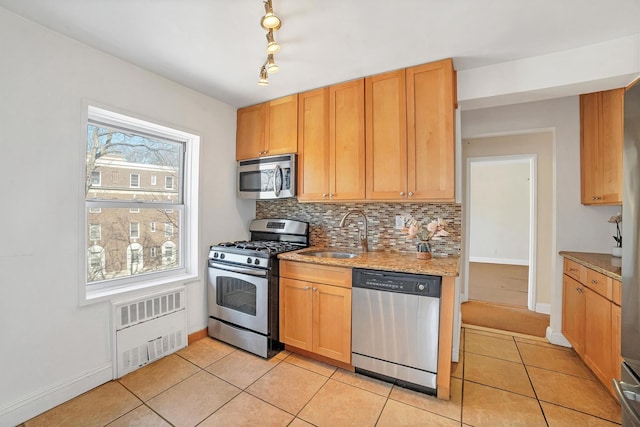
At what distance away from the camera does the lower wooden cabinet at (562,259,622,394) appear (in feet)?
5.87

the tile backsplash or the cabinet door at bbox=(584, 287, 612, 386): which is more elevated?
the tile backsplash

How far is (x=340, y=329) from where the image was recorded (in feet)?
7.04

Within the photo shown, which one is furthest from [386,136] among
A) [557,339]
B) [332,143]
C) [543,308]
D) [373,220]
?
[543,308]

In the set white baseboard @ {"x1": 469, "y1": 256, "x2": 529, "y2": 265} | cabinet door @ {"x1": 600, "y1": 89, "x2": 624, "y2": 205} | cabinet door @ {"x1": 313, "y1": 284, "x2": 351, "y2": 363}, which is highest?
cabinet door @ {"x1": 600, "y1": 89, "x2": 624, "y2": 205}

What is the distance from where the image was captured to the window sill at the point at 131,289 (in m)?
1.97

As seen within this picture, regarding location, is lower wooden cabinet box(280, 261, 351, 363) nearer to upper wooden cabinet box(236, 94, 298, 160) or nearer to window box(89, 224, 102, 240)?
upper wooden cabinet box(236, 94, 298, 160)

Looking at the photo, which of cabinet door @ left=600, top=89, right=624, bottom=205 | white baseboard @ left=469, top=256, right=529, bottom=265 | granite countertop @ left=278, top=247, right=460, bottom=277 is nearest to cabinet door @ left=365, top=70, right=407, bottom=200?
granite countertop @ left=278, top=247, right=460, bottom=277

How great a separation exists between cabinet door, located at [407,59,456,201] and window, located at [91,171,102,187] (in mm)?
2462

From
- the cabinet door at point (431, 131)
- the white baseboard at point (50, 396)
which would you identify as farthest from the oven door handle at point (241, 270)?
the cabinet door at point (431, 131)

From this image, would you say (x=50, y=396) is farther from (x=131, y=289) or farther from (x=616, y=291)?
(x=616, y=291)

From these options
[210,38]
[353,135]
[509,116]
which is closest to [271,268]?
[353,135]

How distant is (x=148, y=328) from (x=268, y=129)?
2134 millimetres

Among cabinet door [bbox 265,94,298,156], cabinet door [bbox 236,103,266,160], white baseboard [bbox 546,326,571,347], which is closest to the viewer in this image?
white baseboard [bbox 546,326,571,347]

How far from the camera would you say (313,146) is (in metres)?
2.61
